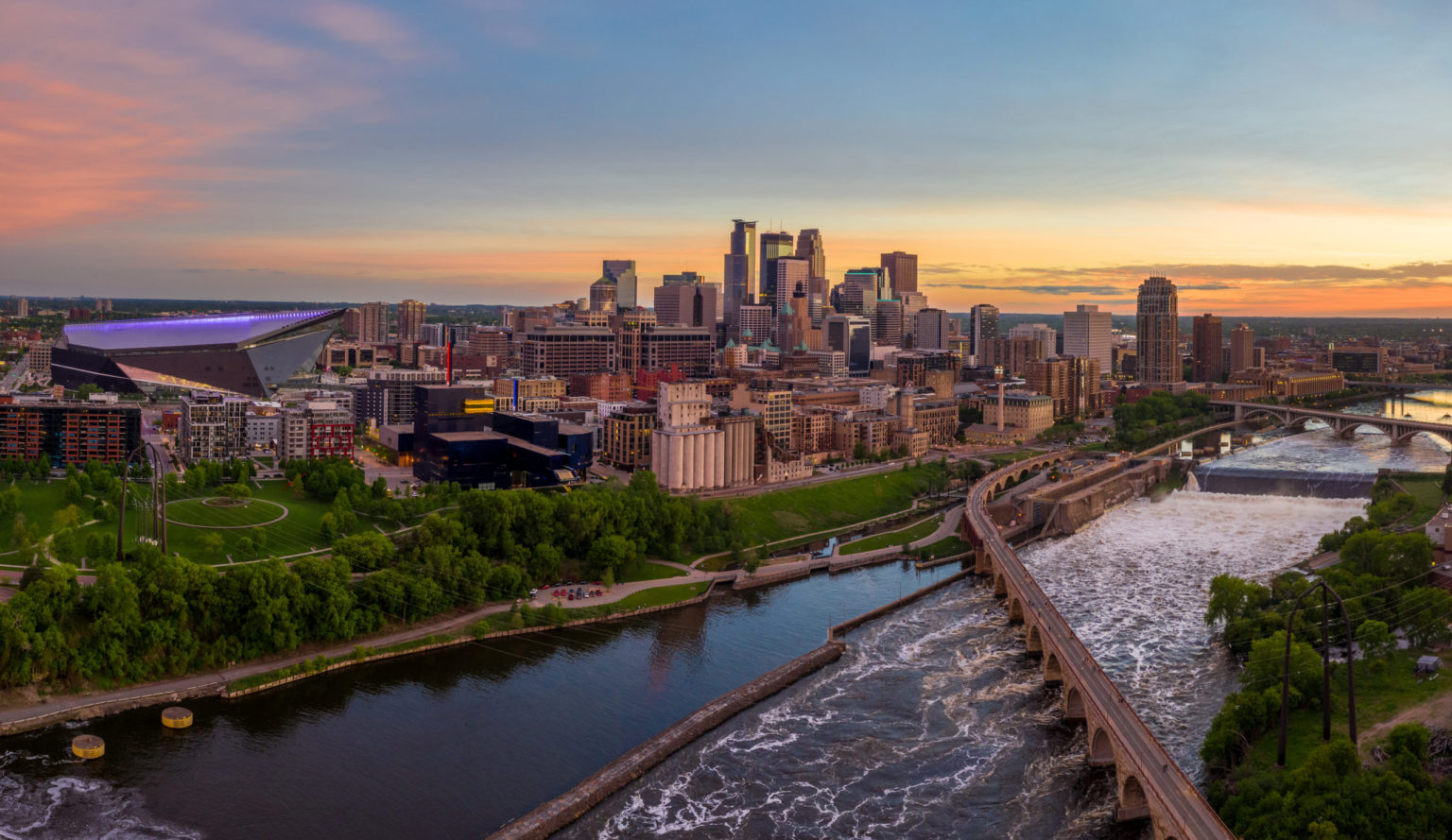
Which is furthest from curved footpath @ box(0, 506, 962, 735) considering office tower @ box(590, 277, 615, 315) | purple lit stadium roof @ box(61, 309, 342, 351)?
office tower @ box(590, 277, 615, 315)

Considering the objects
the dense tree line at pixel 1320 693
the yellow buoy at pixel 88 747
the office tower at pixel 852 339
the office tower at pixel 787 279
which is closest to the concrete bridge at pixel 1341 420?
the office tower at pixel 852 339

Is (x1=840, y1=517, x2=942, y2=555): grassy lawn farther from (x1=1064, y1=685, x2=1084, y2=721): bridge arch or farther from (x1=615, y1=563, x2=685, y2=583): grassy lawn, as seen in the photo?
(x1=1064, y1=685, x2=1084, y2=721): bridge arch

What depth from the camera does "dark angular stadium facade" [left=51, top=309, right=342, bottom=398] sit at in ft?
164

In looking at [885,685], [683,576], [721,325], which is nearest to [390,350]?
[721,325]

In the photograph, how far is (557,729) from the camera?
2444 centimetres

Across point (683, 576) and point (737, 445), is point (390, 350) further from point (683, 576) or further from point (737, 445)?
point (683, 576)

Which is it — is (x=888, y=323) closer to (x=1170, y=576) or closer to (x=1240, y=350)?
(x=1240, y=350)

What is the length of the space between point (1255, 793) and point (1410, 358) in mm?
148891

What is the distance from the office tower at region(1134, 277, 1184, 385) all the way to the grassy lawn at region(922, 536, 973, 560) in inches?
2876

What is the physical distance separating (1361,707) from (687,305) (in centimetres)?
12151

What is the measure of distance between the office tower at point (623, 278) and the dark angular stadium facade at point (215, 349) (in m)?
109

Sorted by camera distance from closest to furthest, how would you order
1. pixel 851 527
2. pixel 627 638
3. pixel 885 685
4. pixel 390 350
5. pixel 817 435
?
pixel 885 685 → pixel 627 638 → pixel 851 527 → pixel 817 435 → pixel 390 350

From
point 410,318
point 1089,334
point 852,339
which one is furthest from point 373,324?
point 1089,334

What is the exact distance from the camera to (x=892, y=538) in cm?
4475
